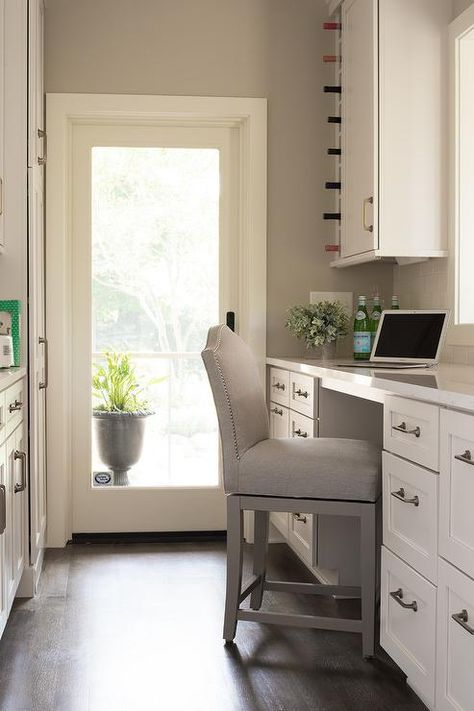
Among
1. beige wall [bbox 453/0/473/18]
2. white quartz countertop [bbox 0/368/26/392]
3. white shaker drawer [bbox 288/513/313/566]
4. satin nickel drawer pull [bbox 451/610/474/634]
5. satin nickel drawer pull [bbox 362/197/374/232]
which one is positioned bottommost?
white shaker drawer [bbox 288/513/313/566]

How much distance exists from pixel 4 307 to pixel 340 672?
168 centimetres

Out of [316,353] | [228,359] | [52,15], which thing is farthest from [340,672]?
[52,15]

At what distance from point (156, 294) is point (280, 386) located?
2.57 ft

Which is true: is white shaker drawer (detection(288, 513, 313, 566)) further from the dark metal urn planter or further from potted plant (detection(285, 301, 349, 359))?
the dark metal urn planter

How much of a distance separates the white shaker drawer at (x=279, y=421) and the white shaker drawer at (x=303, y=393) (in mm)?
124

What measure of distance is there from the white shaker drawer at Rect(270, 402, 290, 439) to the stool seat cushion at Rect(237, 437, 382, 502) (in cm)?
93

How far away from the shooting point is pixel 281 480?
2586mm

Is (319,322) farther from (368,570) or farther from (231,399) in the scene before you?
(368,570)

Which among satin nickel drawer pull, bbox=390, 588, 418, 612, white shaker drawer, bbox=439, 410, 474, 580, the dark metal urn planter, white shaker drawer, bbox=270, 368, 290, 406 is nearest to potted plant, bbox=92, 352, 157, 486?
the dark metal urn planter

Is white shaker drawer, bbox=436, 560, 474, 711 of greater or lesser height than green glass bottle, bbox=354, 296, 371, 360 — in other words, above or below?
below

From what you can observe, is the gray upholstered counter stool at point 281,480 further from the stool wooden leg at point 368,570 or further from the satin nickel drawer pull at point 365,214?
the satin nickel drawer pull at point 365,214

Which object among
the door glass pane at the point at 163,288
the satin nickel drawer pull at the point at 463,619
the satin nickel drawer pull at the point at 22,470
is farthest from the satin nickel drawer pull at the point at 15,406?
the satin nickel drawer pull at the point at 463,619

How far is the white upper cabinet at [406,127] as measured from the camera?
331 cm

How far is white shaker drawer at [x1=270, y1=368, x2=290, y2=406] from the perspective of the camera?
3580mm
